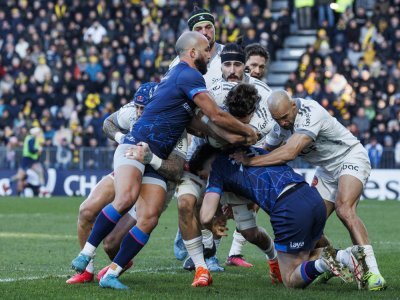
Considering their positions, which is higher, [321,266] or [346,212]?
[346,212]

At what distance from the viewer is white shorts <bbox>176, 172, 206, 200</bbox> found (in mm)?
10758

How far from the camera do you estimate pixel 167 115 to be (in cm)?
1010

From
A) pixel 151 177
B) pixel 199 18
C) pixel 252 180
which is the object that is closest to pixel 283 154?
pixel 252 180

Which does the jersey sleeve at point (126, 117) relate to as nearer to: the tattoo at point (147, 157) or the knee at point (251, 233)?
the tattoo at point (147, 157)

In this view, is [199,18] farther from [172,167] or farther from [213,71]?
[172,167]

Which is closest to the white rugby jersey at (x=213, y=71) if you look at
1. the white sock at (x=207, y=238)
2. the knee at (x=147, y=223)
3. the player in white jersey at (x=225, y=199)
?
the player in white jersey at (x=225, y=199)

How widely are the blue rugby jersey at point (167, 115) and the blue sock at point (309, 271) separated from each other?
1.70 m

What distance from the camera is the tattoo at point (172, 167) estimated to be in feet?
33.4

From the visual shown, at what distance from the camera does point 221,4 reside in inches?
1339

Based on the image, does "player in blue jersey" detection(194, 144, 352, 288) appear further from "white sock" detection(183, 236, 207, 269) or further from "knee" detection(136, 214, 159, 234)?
"knee" detection(136, 214, 159, 234)

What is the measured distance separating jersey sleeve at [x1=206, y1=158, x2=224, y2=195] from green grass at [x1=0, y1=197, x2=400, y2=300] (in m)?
0.92

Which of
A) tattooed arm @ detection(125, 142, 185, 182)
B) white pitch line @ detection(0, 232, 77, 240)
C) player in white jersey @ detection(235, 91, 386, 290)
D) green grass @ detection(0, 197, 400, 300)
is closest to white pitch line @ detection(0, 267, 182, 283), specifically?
green grass @ detection(0, 197, 400, 300)

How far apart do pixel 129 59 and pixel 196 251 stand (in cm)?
2377

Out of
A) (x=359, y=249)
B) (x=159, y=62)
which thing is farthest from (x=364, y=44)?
(x=359, y=249)
